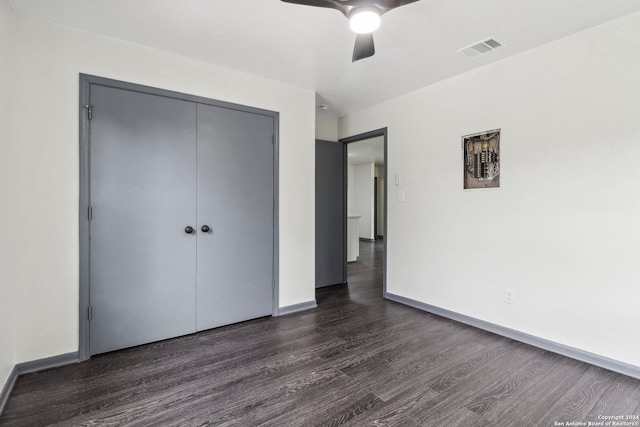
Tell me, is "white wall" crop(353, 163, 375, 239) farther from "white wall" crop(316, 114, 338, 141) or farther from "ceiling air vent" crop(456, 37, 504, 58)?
"ceiling air vent" crop(456, 37, 504, 58)

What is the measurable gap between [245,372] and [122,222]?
5.07 feet

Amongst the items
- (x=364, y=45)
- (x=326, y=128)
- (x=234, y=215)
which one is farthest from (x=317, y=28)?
(x=326, y=128)

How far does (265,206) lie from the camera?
127 inches

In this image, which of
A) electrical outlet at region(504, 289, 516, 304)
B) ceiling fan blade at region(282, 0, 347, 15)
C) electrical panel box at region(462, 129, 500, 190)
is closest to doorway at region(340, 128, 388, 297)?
electrical panel box at region(462, 129, 500, 190)

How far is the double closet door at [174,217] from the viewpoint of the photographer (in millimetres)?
2428

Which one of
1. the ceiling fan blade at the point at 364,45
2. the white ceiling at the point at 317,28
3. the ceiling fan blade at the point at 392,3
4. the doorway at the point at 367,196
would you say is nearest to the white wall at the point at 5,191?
the white ceiling at the point at 317,28

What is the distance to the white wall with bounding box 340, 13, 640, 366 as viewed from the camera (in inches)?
85.7

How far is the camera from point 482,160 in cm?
297

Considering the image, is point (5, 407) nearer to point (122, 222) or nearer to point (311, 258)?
point (122, 222)

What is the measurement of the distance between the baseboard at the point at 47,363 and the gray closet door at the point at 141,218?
0.13 metres

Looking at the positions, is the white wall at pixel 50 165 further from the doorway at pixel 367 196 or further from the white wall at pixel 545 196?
the doorway at pixel 367 196

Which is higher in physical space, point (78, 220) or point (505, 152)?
point (505, 152)

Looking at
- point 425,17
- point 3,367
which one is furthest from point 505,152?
point 3,367

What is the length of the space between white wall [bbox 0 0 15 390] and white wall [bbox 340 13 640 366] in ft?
11.6
